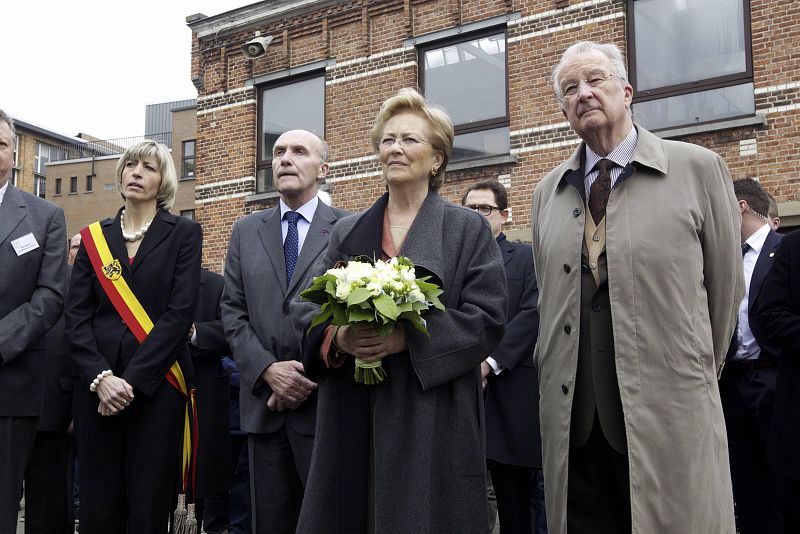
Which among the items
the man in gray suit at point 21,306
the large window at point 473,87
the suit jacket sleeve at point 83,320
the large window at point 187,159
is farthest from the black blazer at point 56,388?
the large window at point 187,159

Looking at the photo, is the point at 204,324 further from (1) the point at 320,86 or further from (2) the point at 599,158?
(1) the point at 320,86

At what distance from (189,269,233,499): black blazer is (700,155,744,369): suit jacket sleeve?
10.4ft

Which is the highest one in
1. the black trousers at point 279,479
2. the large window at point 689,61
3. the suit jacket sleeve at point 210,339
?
the large window at point 689,61

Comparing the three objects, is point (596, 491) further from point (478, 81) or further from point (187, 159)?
point (187, 159)

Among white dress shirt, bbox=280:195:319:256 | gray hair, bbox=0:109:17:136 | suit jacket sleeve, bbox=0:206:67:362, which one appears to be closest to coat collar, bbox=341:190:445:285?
white dress shirt, bbox=280:195:319:256

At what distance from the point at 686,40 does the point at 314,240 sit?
8.98m

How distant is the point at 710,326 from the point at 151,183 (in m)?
3.02

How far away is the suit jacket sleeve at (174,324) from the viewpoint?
3.80 m

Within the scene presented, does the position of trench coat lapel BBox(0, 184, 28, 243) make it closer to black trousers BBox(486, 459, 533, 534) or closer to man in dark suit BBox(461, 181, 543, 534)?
man in dark suit BBox(461, 181, 543, 534)

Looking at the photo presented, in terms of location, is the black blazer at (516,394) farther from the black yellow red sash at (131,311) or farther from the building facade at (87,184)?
the building facade at (87,184)

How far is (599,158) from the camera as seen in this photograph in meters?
3.22

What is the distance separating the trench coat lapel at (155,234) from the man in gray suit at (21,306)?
0.55 m

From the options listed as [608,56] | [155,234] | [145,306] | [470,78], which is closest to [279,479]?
[145,306]

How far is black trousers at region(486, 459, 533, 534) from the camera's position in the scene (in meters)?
4.64
